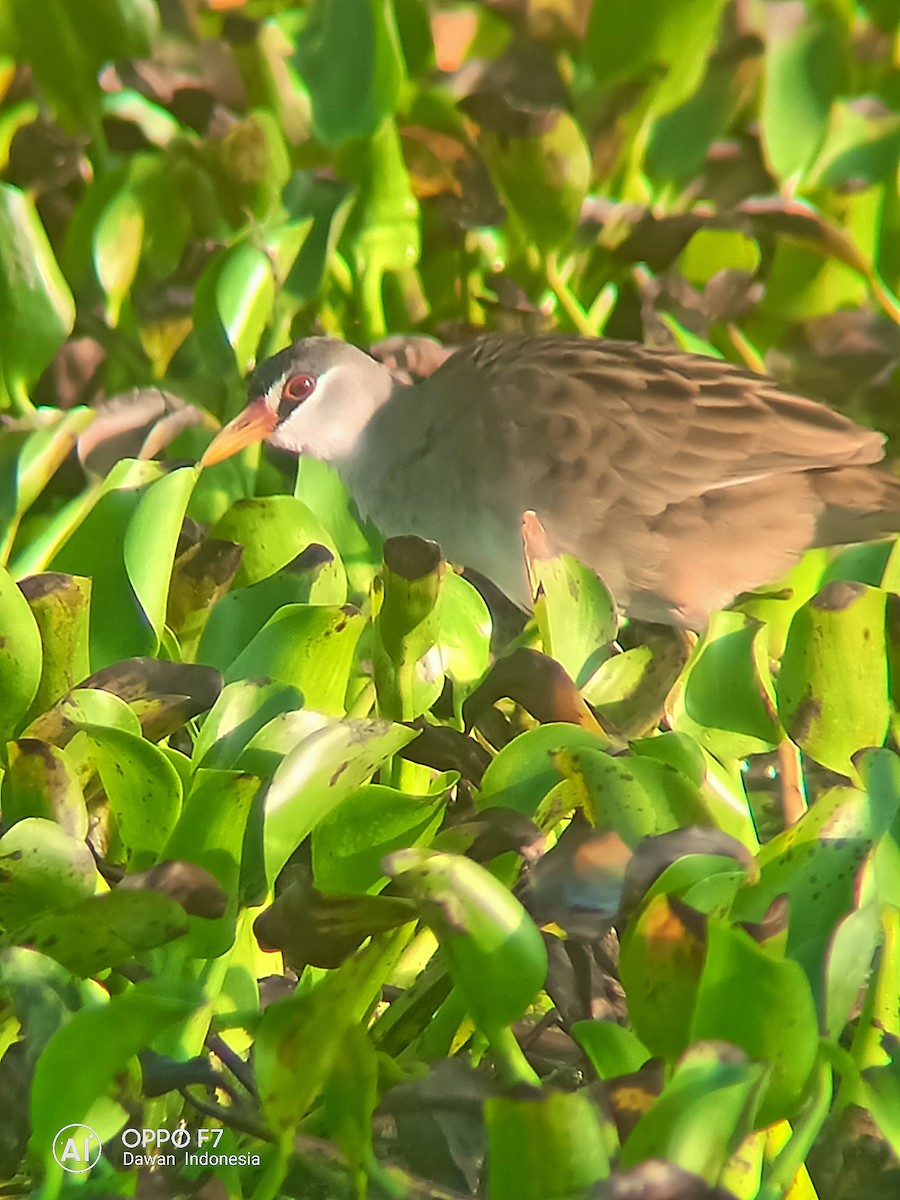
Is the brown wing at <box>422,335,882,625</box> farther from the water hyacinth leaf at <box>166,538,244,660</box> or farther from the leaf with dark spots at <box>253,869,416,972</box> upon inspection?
the leaf with dark spots at <box>253,869,416,972</box>

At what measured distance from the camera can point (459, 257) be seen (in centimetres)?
255

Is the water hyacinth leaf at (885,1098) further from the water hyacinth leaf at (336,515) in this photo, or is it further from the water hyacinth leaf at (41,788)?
the water hyacinth leaf at (336,515)

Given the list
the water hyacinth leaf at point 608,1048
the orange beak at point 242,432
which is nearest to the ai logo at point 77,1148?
the water hyacinth leaf at point 608,1048

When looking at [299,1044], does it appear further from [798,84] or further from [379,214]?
[798,84]

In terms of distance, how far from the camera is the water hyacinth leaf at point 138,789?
107 cm

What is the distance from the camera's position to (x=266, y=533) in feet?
5.13

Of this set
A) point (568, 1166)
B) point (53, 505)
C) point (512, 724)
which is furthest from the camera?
point (53, 505)

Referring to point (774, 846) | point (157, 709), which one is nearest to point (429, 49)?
point (157, 709)

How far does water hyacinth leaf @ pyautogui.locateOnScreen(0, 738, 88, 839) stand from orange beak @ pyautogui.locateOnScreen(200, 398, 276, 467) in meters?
0.97

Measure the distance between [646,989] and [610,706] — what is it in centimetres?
46

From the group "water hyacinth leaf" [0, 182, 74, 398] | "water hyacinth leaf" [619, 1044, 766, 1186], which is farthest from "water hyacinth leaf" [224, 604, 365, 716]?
"water hyacinth leaf" [0, 182, 74, 398]

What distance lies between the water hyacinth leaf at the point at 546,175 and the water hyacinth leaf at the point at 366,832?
54.1 inches

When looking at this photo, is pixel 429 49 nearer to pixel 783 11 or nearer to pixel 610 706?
pixel 783 11

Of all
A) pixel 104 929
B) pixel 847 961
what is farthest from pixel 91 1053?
pixel 847 961
